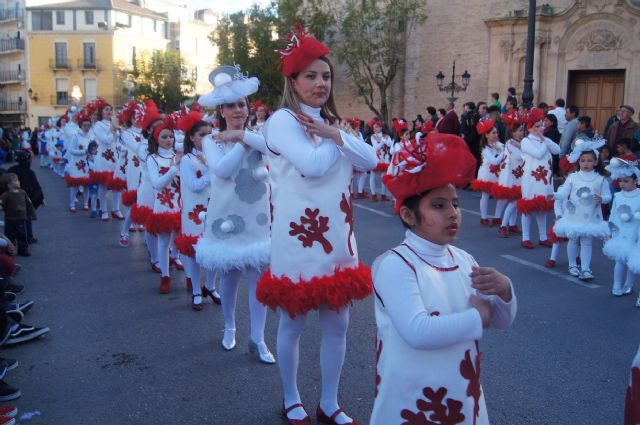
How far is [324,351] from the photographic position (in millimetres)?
3572

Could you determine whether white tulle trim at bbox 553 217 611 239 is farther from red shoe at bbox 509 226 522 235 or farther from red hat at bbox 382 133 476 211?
red hat at bbox 382 133 476 211

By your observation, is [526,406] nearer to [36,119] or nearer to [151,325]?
[151,325]

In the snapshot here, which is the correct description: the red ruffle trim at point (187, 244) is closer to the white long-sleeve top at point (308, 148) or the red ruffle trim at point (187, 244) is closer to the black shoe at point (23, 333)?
the black shoe at point (23, 333)

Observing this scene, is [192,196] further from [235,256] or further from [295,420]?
[295,420]

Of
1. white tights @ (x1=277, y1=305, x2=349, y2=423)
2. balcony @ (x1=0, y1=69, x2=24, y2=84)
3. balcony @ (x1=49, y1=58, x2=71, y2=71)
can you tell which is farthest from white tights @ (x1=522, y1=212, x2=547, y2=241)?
balcony @ (x1=0, y1=69, x2=24, y2=84)

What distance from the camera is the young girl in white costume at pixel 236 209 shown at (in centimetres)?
460

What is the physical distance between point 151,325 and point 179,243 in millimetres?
825

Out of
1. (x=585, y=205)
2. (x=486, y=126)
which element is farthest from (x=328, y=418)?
(x=486, y=126)

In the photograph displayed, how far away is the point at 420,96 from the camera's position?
3105cm

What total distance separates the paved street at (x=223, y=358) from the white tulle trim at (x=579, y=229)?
0.57 m

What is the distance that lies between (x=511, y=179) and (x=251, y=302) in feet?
21.6

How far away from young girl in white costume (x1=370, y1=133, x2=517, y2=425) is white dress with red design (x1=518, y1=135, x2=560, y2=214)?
22.9ft

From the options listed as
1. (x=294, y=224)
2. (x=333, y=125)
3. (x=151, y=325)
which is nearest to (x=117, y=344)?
(x=151, y=325)

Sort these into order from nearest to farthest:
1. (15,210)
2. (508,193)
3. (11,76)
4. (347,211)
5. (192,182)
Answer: (347,211) → (192,182) → (15,210) → (508,193) → (11,76)
